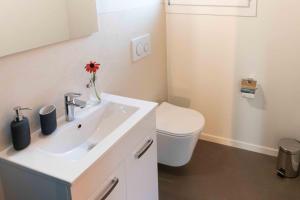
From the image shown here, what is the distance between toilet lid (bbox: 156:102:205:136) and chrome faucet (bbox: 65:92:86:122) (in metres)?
0.81

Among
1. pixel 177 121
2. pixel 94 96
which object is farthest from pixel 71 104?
pixel 177 121

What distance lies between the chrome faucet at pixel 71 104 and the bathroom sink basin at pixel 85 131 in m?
0.03

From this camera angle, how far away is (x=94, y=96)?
1.88 metres

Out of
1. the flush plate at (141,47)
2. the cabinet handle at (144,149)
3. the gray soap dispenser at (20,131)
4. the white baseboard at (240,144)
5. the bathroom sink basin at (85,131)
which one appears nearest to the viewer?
the gray soap dispenser at (20,131)

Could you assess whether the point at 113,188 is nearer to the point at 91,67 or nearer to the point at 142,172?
the point at 142,172

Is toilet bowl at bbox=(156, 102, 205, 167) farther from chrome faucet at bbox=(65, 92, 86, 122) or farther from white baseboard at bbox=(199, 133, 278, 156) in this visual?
chrome faucet at bbox=(65, 92, 86, 122)

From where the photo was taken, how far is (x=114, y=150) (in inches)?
54.6

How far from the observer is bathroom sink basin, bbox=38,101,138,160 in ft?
4.92

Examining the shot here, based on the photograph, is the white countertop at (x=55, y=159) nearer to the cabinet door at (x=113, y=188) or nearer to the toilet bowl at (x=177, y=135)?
the cabinet door at (x=113, y=188)

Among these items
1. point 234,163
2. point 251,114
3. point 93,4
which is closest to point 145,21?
point 93,4

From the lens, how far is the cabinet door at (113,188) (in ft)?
4.41

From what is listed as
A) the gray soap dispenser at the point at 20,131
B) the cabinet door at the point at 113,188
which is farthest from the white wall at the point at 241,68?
the gray soap dispenser at the point at 20,131

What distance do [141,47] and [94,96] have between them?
1.99 ft

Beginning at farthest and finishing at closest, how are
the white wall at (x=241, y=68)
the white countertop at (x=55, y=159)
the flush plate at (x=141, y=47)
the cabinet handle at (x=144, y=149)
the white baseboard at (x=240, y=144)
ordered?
the white baseboard at (x=240, y=144) → the white wall at (x=241, y=68) → the flush plate at (x=141, y=47) → the cabinet handle at (x=144, y=149) → the white countertop at (x=55, y=159)
